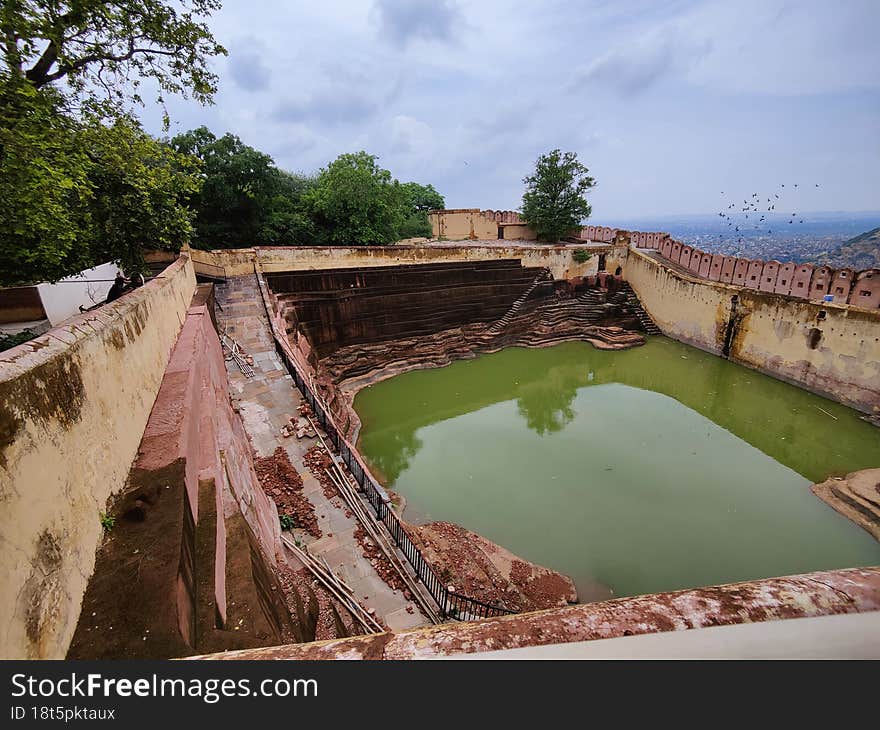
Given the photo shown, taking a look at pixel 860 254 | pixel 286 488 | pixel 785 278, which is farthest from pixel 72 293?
pixel 860 254

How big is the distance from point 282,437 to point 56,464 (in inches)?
188

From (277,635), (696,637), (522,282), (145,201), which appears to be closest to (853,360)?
(522,282)

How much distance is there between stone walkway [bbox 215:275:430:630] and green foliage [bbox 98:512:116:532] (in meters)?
2.93

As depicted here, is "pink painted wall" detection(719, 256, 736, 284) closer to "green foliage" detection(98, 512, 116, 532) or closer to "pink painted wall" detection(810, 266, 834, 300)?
"pink painted wall" detection(810, 266, 834, 300)

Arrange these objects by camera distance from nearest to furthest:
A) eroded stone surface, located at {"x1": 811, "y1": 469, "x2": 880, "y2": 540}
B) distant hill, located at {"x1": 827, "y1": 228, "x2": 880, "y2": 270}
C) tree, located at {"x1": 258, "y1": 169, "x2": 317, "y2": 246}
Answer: eroded stone surface, located at {"x1": 811, "y1": 469, "x2": 880, "y2": 540} < tree, located at {"x1": 258, "y1": 169, "x2": 317, "y2": 246} < distant hill, located at {"x1": 827, "y1": 228, "x2": 880, "y2": 270}

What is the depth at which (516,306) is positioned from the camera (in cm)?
1705

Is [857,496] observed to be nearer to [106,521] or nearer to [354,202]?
[106,521]

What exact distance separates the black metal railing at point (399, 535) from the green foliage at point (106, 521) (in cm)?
334

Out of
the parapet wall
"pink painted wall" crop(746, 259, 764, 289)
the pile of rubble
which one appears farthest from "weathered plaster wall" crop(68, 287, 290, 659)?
"pink painted wall" crop(746, 259, 764, 289)

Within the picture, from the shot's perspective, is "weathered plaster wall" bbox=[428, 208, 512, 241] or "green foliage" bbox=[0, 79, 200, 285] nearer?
"green foliage" bbox=[0, 79, 200, 285]

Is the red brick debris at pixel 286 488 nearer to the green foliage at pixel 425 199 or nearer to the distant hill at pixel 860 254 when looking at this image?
the green foliage at pixel 425 199

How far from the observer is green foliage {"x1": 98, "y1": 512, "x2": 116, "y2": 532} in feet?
7.70

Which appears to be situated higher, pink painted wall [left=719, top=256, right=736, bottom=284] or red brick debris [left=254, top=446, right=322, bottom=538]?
pink painted wall [left=719, top=256, right=736, bottom=284]
